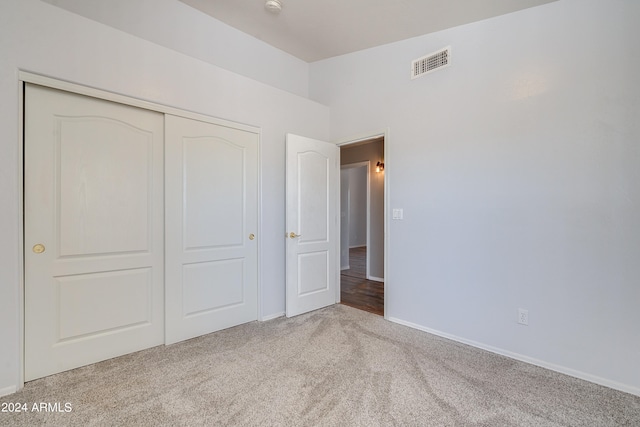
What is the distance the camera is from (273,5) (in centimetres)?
274

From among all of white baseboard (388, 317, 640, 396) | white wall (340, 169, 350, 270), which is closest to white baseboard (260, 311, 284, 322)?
white baseboard (388, 317, 640, 396)

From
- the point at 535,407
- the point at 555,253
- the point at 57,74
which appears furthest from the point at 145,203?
the point at 555,253

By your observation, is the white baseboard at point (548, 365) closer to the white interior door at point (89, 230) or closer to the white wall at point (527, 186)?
the white wall at point (527, 186)

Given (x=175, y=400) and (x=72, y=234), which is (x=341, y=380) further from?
(x=72, y=234)

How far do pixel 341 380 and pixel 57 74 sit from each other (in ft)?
9.58

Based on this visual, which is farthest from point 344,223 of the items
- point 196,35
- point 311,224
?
point 196,35

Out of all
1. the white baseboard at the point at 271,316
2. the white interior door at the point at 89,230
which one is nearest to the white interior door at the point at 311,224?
the white baseboard at the point at 271,316

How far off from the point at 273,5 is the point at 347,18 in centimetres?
74

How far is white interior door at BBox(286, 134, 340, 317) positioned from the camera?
326 centimetres

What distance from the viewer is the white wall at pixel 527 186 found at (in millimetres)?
1969

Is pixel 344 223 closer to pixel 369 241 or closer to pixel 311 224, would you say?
pixel 369 241

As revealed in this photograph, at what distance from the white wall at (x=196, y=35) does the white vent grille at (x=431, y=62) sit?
5.46ft

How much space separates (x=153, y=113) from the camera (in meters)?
2.49

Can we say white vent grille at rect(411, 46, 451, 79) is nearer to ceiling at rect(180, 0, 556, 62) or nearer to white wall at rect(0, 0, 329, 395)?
ceiling at rect(180, 0, 556, 62)
